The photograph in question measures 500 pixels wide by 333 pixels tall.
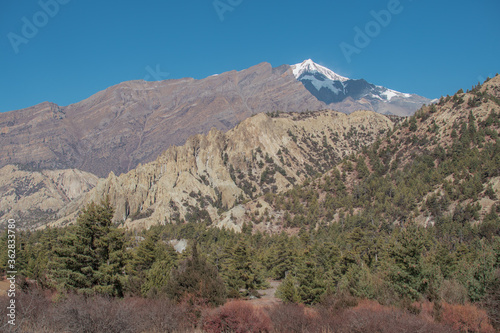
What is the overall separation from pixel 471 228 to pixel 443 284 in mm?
45338

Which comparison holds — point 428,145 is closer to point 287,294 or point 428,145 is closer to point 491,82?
point 491,82

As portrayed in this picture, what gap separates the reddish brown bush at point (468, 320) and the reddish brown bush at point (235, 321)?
412 inches

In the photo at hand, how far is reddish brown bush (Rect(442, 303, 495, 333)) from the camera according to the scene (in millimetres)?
19016

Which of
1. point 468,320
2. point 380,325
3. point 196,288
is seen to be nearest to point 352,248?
point 468,320

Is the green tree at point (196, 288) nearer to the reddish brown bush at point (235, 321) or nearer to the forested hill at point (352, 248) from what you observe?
the forested hill at point (352, 248)

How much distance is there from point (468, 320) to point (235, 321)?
512 inches

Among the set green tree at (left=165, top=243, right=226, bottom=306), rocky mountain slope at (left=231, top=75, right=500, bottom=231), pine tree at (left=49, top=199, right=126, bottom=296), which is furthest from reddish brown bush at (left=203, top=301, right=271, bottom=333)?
rocky mountain slope at (left=231, top=75, right=500, bottom=231)

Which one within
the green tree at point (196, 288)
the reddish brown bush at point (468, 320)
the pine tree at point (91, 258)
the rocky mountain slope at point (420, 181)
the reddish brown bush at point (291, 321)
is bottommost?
the reddish brown bush at point (468, 320)

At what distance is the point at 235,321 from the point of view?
18.1 meters

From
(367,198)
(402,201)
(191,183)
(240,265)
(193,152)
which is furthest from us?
(193,152)

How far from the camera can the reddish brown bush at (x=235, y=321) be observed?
58.9ft

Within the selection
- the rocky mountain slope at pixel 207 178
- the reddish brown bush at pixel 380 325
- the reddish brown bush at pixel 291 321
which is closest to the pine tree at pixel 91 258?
the reddish brown bush at pixel 291 321

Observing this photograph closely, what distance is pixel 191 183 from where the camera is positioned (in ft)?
507

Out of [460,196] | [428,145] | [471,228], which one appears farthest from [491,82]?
[471,228]
